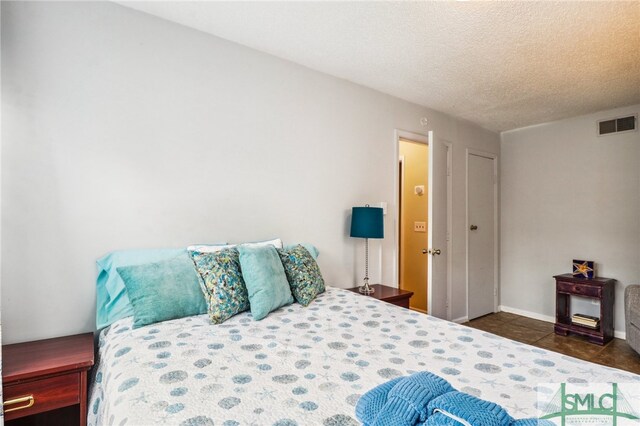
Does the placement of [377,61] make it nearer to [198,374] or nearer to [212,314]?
[212,314]

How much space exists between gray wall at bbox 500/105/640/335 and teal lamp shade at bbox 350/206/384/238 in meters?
2.86

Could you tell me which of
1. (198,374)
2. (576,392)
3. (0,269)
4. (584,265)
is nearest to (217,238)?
(0,269)

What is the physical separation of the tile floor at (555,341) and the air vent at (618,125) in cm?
233

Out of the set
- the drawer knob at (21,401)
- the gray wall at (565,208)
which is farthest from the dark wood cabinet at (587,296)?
the drawer knob at (21,401)

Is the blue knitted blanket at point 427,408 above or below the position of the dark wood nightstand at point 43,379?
above

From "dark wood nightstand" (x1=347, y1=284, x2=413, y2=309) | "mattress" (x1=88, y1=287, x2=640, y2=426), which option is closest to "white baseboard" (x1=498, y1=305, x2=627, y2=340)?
"dark wood nightstand" (x1=347, y1=284, x2=413, y2=309)

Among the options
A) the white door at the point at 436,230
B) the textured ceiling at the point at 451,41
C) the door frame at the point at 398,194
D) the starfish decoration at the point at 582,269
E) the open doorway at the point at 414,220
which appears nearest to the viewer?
the textured ceiling at the point at 451,41

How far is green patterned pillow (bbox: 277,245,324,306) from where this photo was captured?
6.88ft

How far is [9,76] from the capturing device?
1.72 meters

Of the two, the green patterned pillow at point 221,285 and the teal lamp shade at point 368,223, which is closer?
the green patterned pillow at point 221,285

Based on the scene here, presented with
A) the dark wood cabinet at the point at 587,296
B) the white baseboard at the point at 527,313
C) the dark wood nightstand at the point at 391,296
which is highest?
the dark wood nightstand at the point at 391,296

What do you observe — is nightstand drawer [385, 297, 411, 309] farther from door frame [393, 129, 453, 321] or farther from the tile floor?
the tile floor

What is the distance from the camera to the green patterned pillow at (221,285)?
176 centimetres

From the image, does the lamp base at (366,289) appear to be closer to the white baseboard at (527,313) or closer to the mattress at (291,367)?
the mattress at (291,367)
